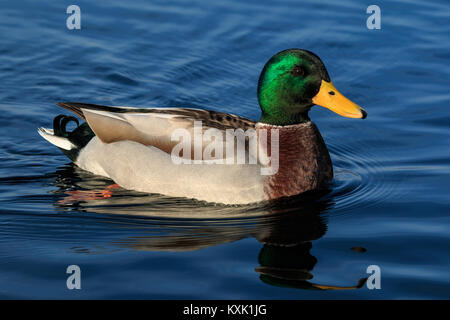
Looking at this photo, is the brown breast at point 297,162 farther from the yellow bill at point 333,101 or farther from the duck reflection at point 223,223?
the yellow bill at point 333,101

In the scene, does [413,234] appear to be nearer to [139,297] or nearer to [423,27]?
[139,297]

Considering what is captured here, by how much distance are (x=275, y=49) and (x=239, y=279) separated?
19.2 feet

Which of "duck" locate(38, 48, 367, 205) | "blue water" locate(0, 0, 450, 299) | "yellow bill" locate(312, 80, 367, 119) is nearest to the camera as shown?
"blue water" locate(0, 0, 450, 299)

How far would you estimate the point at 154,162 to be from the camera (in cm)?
747

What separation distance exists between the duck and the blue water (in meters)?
0.17

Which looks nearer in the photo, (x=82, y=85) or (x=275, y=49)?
(x=82, y=85)

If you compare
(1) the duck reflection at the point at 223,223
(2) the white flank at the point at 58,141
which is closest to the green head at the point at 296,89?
(1) the duck reflection at the point at 223,223

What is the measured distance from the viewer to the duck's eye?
7121 mm

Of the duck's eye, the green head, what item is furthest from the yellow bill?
the duck's eye

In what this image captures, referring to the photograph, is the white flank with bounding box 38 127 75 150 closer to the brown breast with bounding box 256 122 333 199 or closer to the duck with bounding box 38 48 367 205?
the duck with bounding box 38 48 367 205

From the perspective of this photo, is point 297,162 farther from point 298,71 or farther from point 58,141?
point 58,141

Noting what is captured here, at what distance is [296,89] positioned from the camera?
7164mm

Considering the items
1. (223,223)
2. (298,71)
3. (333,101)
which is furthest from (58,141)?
(333,101)

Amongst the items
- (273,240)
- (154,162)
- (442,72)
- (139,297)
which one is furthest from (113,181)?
(442,72)
